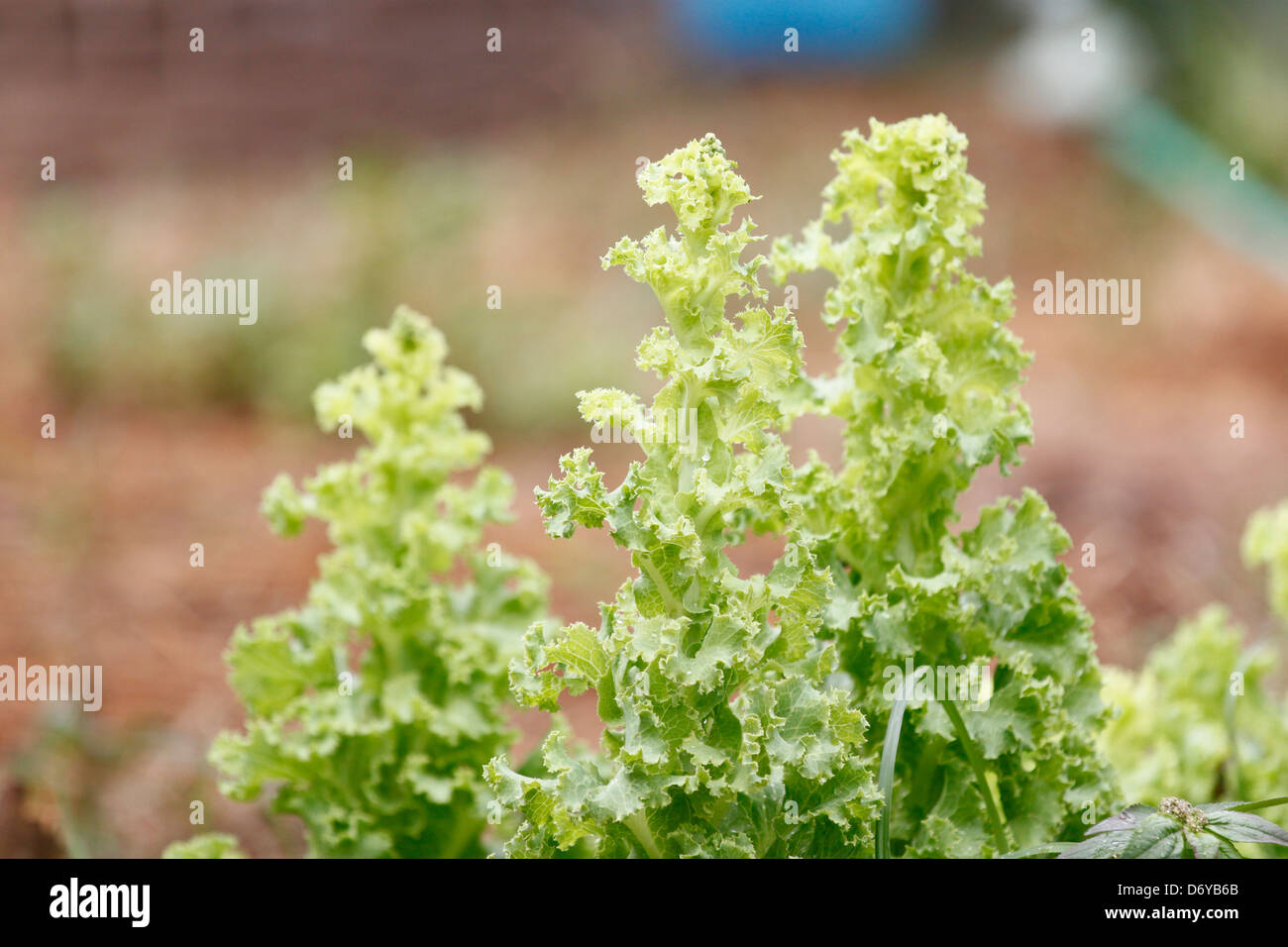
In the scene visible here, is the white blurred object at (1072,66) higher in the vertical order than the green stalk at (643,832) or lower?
higher

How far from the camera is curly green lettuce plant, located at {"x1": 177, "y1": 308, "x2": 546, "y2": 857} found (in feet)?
5.67

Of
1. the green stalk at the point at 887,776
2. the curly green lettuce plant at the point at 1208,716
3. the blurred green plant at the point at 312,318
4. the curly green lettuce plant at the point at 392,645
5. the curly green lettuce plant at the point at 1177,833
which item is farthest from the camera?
the blurred green plant at the point at 312,318

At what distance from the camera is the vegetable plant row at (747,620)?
130 cm

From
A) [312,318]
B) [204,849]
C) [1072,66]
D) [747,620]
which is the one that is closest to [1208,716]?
[747,620]

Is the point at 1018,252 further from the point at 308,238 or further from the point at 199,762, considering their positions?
the point at 199,762

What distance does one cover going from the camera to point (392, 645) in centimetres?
180

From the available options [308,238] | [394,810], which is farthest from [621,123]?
[394,810]

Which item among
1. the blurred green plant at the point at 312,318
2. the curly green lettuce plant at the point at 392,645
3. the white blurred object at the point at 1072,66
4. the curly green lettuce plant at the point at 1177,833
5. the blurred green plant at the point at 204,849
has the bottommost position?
the blurred green plant at the point at 204,849

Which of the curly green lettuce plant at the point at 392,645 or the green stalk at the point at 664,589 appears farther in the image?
the curly green lettuce plant at the point at 392,645

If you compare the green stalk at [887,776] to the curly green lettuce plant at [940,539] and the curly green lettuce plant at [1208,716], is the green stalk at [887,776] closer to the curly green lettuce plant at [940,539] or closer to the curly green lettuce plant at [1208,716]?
the curly green lettuce plant at [940,539]

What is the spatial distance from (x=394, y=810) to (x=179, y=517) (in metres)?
3.31

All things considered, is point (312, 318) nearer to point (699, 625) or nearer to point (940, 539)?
point (940, 539)

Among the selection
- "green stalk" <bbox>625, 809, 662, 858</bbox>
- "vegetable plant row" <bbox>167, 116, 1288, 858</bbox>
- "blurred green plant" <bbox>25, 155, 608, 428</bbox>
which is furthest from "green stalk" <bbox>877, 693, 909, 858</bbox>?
"blurred green plant" <bbox>25, 155, 608, 428</bbox>

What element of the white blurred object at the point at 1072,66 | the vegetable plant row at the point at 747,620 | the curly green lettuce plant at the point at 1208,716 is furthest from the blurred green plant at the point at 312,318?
the white blurred object at the point at 1072,66
